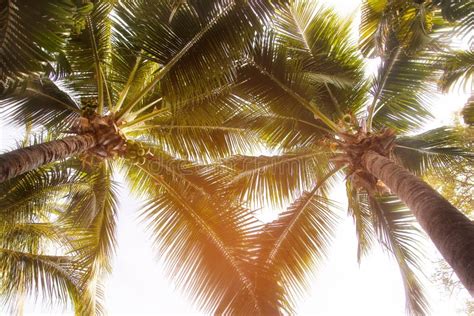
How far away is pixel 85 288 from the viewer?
6.61 metres

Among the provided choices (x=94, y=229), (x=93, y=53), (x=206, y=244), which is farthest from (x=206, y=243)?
(x=93, y=53)

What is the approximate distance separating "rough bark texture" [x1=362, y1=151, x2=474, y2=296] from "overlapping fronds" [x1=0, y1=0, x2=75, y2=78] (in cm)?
364

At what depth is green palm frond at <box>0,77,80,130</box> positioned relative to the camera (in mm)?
6523

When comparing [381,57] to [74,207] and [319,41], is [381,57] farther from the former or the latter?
[74,207]

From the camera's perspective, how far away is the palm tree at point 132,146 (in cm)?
531

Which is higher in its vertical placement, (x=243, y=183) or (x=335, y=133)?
(x=335, y=133)

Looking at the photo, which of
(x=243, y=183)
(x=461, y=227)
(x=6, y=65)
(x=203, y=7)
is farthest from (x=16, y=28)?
(x=461, y=227)

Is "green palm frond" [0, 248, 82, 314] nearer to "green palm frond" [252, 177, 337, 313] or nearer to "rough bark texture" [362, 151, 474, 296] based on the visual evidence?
"green palm frond" [252, 177, 337, 313]

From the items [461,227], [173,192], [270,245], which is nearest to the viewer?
[461,227]

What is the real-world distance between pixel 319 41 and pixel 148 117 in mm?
2969

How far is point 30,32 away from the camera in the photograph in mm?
3889

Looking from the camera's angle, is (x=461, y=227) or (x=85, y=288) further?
(x=85, y=288)

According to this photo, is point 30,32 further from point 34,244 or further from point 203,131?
point 34,244

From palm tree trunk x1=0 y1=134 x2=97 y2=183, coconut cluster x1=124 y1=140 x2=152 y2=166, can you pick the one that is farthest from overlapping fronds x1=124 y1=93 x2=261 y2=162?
palm tree trunk x1=0 y1=134 x2=97 y2=183
